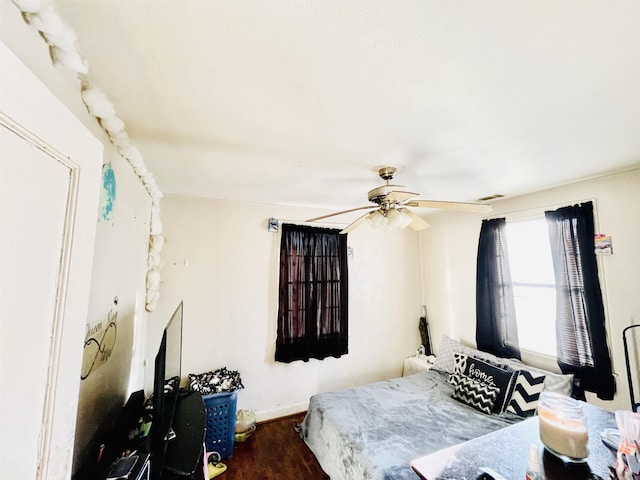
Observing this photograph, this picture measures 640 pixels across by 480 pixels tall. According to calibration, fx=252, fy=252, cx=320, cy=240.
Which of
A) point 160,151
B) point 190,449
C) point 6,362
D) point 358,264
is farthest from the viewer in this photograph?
point 358,264

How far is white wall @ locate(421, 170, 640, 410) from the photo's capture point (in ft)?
6.28

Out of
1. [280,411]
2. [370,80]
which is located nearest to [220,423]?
Answer: [280,411]

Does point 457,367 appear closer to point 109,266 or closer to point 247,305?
point 247,305

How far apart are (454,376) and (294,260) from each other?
81.1 inches

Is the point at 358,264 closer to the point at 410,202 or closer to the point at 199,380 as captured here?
the point at 410,202

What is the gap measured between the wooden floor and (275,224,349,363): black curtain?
27.1 inches

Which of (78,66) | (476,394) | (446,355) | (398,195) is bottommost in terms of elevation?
(476,394)

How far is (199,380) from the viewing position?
2.40 metres

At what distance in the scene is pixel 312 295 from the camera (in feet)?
9.92

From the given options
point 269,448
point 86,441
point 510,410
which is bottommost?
point 269,448

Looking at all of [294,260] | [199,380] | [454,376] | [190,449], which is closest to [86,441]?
[190,449]

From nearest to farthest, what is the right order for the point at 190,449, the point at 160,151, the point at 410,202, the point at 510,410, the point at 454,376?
1. the point at 190,449
2. the point at 160,151
3. the point at 410,202
4. the point at 510,410
5. the point at 454,376

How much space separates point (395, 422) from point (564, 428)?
1276 mm

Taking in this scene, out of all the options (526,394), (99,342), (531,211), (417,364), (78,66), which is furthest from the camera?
(417,364)
